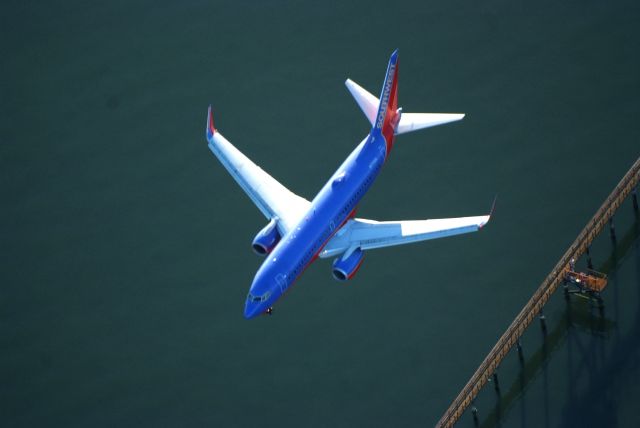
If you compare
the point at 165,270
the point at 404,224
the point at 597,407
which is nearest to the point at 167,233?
the point at 165,270

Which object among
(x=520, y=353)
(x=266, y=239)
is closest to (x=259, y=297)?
(x=266, y=239)

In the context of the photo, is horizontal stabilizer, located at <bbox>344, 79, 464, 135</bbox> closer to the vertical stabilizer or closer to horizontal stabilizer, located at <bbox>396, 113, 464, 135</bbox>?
horizontal stabilizer, located at <bbox>396, 113, 464, 135</bbox>

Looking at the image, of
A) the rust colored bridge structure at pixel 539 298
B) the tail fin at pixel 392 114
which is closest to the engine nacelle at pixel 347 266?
the tail fin at pixel 392 114

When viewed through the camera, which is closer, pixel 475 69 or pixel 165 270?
pixel 165 270

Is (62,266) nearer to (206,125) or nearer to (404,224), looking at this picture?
(206,125)

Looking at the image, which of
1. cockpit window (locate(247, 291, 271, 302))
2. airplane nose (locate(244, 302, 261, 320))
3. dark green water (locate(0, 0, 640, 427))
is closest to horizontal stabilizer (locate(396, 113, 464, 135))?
dark green water (locate(0, 0, 640, 427))

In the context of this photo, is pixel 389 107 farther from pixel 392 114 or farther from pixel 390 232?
pixel 390 232
